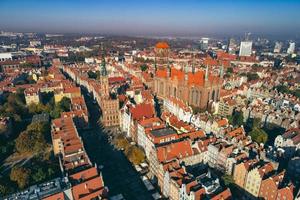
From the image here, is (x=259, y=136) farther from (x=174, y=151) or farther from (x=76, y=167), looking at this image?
(x=76, y=167)

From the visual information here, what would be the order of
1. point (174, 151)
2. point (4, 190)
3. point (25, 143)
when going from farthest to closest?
point (25, 143)
point (174, 151)
point (4, 190)

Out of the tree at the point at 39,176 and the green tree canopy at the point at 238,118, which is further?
the green tree canopy at the point at 238,118

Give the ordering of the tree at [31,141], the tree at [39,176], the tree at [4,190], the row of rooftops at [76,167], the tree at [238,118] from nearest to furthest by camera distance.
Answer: the row of rooftops at [76,167] < the tree at [4,190] < the tree at [39,176] < the tree at [31,141] < the tree at [238,118]

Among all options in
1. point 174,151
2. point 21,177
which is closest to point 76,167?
point 21,177

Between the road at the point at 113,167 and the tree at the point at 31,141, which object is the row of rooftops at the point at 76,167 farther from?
the road at the point at 113,167

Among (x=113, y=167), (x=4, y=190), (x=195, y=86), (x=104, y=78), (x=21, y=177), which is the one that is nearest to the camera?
(x=4, y=190)

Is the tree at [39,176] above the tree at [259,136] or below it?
below

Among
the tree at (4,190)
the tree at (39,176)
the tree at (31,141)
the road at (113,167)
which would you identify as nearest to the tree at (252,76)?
the road at (113,167)

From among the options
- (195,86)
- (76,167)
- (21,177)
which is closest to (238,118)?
(195,86)

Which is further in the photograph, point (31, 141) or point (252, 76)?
point (252, 76)

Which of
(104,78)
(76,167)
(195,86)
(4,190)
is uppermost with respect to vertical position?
(104,78)

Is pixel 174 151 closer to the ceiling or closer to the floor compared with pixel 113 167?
closer to the ceiling
